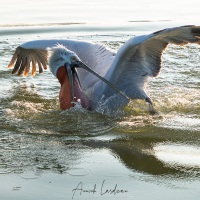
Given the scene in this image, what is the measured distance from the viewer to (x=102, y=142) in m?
5.23

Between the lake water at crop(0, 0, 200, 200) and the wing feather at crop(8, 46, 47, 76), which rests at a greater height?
the wing feather at crop(8, 46, 47, 76)

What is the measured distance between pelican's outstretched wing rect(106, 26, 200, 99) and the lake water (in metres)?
0.24

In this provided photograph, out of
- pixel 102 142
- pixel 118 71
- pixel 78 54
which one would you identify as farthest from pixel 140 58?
pixel 102 142

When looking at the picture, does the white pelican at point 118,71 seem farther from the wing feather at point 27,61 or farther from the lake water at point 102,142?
the wing feather at point 27,61

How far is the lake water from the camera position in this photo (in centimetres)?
404

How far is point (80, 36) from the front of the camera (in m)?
11.1

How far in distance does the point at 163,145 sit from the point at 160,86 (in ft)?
9.54

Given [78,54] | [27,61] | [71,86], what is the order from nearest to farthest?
[71,86]
[78,54]
[27,61]

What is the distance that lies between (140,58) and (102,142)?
167 centimetres

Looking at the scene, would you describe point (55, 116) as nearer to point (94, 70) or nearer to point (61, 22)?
point (94, 70)

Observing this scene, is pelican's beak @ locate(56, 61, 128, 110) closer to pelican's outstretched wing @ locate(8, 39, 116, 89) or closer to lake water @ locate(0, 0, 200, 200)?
lake water @ locate(0, 0, 200, 200)

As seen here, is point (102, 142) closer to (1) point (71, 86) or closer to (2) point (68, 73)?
(1) point (71, 86)

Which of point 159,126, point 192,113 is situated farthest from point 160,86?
point 159,126
